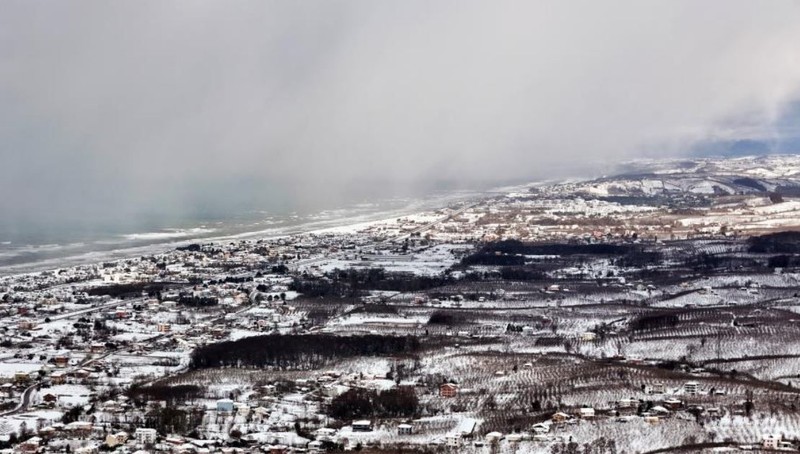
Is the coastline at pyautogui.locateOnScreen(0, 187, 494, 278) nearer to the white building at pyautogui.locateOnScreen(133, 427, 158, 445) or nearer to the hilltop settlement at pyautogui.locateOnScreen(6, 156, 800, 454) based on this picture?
the hilltop settlement at pyautogui.locateOnScreen(6, 156, 800, 454)

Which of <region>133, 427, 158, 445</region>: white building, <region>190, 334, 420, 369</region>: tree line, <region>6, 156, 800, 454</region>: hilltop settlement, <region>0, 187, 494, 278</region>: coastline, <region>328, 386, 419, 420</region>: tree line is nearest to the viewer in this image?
<region>133, 427, 158, 445</region>: white building

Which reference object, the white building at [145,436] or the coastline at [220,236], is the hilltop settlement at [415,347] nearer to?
the white building at [145,436]

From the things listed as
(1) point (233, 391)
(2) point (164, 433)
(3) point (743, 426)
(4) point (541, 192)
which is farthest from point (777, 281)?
(4) point (541, 192)

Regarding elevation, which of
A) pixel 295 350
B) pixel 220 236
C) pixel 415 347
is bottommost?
pixel 415 347

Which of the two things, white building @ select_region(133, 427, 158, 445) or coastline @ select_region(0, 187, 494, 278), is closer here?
white building @ select_region(133, 427, 158, 445)

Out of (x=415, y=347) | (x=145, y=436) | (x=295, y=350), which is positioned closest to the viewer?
(x=145, y=436)

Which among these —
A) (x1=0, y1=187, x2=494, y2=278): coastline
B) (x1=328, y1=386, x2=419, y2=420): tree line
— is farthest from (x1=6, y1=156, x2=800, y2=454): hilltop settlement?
(x1=0, y1=187, x2=494, y2=278): coastline

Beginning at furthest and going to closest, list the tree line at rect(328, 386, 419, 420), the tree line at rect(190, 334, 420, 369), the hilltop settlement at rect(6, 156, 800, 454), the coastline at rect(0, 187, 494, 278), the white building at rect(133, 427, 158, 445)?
the coastline at rect(0, 187, 494, 278)
the tree line at rect(190, 334, 420, 369)
the tree line at rect(328, 386, 419, 420)
the hilltop settlement at rect(6, 156, 800, 454)
the white building at rect(133, 427, 158, 445)

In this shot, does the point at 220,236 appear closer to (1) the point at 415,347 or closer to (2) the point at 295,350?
(2) the point at 295,350

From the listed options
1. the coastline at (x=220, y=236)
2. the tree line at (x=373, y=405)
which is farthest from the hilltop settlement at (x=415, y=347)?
the coastline at (x=220, y=236)

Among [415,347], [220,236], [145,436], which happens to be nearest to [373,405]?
[145,436]
